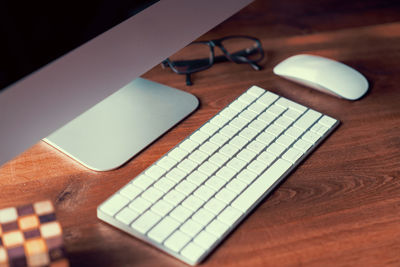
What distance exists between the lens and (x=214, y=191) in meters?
0.63

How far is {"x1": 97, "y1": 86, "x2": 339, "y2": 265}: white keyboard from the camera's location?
0.59m

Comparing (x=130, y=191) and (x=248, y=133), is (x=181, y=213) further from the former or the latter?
(x=248, y=133)

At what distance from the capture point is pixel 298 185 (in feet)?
2.21

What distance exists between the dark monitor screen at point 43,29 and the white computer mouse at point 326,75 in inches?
14.3

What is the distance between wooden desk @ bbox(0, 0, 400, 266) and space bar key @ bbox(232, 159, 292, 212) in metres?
0.02

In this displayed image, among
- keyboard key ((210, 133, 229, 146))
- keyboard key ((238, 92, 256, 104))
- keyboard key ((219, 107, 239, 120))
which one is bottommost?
keyboard key ((210, 133, 229, 146))

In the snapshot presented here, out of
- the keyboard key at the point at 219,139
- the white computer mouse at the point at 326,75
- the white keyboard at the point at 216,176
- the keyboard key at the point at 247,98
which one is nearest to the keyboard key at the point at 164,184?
the white keyboard at the point at 216,176

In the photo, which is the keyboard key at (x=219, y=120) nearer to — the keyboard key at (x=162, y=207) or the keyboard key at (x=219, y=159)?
the keyboard key at (x=219, y=159)

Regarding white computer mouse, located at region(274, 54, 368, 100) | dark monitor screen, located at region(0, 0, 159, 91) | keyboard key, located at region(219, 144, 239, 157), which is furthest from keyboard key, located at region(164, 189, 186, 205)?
white computer mouse, located at region(274, 54, 368, 100)

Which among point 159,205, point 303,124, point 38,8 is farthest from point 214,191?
point 38,8

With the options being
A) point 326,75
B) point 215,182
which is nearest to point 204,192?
point 215,182

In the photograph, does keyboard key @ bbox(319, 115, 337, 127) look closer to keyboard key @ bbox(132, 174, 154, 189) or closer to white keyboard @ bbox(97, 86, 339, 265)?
white keyboard @ bbox(97, 86, 339, 265)

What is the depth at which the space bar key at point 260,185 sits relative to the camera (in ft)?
2.05

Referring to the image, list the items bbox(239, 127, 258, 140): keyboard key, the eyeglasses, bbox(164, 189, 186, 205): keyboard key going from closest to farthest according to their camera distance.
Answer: bbox(164, 189, 186, 205): keyboard key, bbox(239, 127, 258, 140): keyboard key, the eyeglasses
